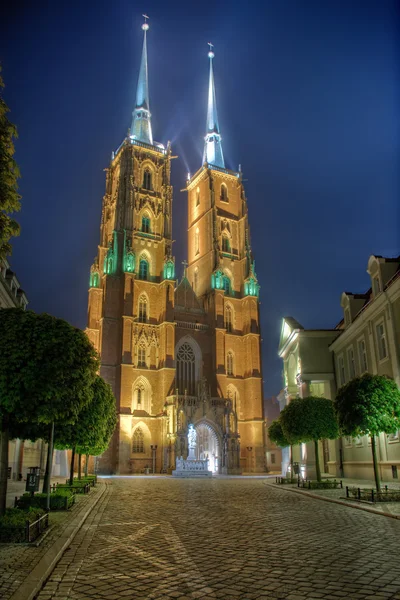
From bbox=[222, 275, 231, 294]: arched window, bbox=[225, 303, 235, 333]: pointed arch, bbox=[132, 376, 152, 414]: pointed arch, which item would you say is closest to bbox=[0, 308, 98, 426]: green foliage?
bbox=[132, 376, 152, 414]: pointed arch

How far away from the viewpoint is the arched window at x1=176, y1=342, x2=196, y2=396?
63.5 metres

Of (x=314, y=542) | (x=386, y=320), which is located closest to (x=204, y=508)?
(x=314, y=542)

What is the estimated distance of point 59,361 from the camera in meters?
13.1

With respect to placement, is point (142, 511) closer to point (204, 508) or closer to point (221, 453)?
point (204, 508)

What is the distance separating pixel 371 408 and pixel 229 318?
164 ft

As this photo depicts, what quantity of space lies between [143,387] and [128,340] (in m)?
6.16

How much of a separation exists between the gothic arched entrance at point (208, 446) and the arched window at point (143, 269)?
2054 cm

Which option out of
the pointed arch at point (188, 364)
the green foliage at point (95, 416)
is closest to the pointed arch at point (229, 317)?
the pointed arch at point (188, 364)

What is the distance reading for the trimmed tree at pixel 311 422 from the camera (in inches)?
1070

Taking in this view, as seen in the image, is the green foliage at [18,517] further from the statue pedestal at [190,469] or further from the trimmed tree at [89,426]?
the statue pedestal at [190,469]

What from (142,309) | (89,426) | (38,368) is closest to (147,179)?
(142,309)

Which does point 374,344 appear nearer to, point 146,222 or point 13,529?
point 13,529

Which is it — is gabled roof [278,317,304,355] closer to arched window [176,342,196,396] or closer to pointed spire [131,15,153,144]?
arched window [176,342,196,396]

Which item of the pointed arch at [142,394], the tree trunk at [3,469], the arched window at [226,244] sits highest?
the arched window at [226,244]
